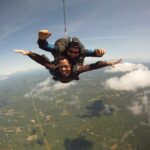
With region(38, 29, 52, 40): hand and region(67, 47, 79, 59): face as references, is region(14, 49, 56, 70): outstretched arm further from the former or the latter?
region(38, 29, 52, 40): hand

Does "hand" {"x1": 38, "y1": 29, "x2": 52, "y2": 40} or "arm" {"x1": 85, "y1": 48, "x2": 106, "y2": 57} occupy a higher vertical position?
"hand" {"x1": 38, "y1": 29, "x2": 52, "y2": 40}

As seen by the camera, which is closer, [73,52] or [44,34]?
[44,34]

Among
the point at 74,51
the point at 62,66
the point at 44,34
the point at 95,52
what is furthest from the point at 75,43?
the point at 44,34

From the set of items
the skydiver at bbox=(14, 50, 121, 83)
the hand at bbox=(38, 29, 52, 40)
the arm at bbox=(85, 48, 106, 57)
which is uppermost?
the hand at bbox=(38, 29, 52, 40)

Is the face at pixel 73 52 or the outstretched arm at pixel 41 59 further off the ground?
the face at pixel 73 52

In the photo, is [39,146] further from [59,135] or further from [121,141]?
[121,141]

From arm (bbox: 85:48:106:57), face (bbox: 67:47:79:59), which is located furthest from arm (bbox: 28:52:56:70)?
arm (bbox: 85:48:106:57)

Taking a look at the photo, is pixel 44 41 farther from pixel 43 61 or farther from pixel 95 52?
pixel 95 52

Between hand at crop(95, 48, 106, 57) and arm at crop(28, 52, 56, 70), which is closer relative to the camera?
hand at crop(95, 48, 106, 57)

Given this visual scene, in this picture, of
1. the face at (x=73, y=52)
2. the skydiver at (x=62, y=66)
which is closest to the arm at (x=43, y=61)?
the skydiver at (x=62, y=66)

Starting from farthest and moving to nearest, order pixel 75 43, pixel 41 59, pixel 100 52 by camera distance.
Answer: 1. pixel 41 59
2. pixel 100 52
3. pixel 75 43

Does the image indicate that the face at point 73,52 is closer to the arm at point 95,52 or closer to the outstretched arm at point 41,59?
the arm at point 95,52

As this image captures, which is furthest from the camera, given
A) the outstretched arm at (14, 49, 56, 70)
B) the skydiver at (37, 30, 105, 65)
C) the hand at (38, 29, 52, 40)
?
the outstretched arm at (14, 49, 56, 70)

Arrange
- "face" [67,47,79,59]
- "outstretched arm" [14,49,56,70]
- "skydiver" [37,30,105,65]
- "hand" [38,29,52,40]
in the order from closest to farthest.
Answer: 1. "hand" [38,29,52,40]
2. "skydiver" [37,30,105,65]
3. "face" [67,47,79,59]
4. "outstretched arm" [14,49,56,70]
